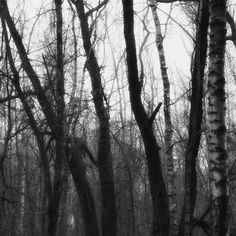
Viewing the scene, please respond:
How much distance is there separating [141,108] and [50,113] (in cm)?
157

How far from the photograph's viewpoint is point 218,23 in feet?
11.9

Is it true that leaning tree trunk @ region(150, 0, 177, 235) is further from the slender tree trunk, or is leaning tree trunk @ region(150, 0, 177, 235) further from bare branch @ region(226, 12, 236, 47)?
the slender tree trunk

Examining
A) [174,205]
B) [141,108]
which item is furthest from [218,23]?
[174,205]

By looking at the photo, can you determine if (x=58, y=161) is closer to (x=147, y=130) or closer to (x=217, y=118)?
(x=147, y=130)

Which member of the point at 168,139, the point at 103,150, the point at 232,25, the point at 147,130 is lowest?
the point at 147,130

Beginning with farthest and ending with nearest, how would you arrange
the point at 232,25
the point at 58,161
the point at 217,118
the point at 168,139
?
the point at 232,25, the point at 168,139, the point at 58,161, the point at 217,118

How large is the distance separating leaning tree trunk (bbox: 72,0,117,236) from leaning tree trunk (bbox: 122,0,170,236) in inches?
92.5

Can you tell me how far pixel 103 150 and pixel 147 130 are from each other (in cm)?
280

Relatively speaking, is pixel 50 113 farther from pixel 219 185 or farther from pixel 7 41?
pixel 219 185

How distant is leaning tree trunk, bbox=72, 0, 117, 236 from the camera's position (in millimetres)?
7527

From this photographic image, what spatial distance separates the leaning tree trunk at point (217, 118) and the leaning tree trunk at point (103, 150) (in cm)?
399

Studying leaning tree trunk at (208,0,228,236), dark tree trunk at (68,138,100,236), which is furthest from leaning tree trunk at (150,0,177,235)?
leaning tree trunk at (208,0,228,236)

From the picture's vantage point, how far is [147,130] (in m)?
5.12

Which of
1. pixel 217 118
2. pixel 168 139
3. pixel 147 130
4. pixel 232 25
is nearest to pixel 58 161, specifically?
pixel 147 130
